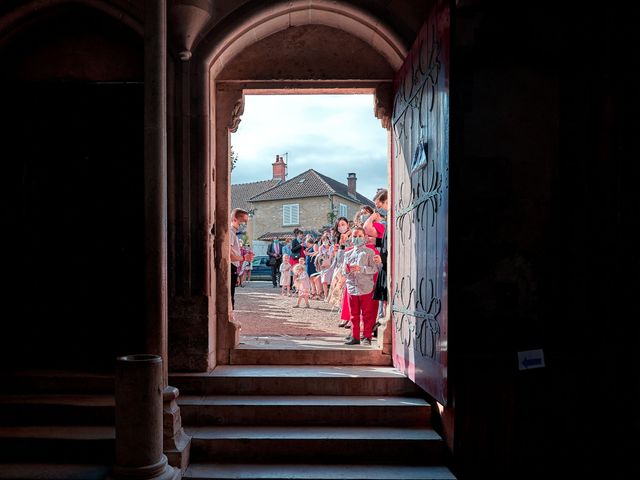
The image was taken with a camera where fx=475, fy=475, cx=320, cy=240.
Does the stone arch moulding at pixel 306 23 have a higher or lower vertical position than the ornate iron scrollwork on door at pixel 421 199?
higher

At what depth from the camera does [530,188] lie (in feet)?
12.0

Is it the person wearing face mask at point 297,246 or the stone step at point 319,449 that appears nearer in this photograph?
the stone step at point 319,449

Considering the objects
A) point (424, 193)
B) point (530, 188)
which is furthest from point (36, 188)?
point (530, 188)

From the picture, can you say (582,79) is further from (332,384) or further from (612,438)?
(332,384)

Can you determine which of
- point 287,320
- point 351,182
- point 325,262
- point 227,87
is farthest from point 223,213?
point 351,182

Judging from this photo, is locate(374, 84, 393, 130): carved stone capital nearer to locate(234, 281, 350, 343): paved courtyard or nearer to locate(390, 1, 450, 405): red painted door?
locate(390, 1, 450, 405): red painted door

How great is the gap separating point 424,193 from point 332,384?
1.81 m

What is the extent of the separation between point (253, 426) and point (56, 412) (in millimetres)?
1505

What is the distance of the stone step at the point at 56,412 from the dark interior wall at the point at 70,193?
77 cm

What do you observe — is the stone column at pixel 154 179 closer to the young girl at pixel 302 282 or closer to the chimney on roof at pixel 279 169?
the young girl at pixel 302 282

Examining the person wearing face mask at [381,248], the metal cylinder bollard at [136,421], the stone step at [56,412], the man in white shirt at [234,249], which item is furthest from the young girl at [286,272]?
the metal cylinder bollard at [136,421]

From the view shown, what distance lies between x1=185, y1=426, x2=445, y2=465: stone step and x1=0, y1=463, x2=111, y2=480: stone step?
684 millimetres

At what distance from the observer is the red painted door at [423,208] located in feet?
10.8

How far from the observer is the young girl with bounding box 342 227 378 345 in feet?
17.2
